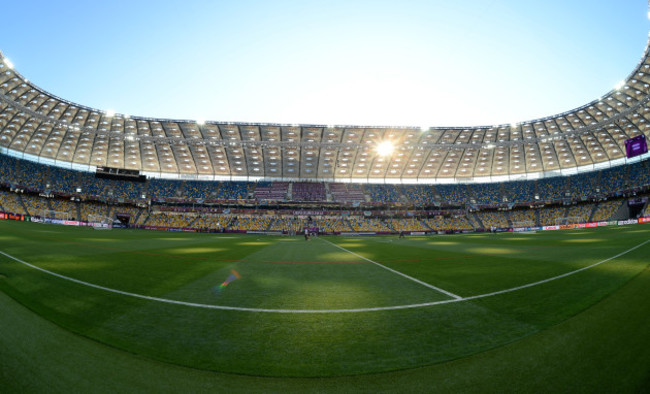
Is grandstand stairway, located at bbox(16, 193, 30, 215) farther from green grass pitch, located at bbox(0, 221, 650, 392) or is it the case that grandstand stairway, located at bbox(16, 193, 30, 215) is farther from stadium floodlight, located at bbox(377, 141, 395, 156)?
stadium floodlight, located at bbox(377, 141, 395, 156)

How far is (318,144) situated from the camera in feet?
173

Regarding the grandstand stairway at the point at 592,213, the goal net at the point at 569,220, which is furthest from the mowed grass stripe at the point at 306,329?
the grandstand stairway at the point at 592,213

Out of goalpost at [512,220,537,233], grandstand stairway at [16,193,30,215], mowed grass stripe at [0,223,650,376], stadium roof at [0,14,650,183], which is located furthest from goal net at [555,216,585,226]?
grandstand stairway at [16,193,30,215]

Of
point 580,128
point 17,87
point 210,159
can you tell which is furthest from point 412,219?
point 17,87

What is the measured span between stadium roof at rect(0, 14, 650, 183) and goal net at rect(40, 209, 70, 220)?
14656mm

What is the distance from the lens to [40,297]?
17.8ft

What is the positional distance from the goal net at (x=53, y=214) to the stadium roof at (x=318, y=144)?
14656mm

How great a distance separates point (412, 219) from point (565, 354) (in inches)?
2636

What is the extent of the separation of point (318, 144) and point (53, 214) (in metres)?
51.1

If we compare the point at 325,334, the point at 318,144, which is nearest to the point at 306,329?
the point at 325,334

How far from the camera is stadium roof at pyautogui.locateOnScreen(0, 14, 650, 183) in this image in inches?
1634

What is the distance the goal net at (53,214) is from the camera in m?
47.1

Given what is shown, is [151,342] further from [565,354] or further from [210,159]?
[210,159]

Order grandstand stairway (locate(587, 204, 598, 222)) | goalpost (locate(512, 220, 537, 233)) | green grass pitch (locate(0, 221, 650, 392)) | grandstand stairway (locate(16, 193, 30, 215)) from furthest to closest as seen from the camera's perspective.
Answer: goalpost (locate(512, 220, 537, 233))
grandstand stairway (locate(587, 204, 598, 222))
grandstand stairway (locate(16, 193, 30, 215))
green grass pitch (locate(0, 221, 650, 392))
